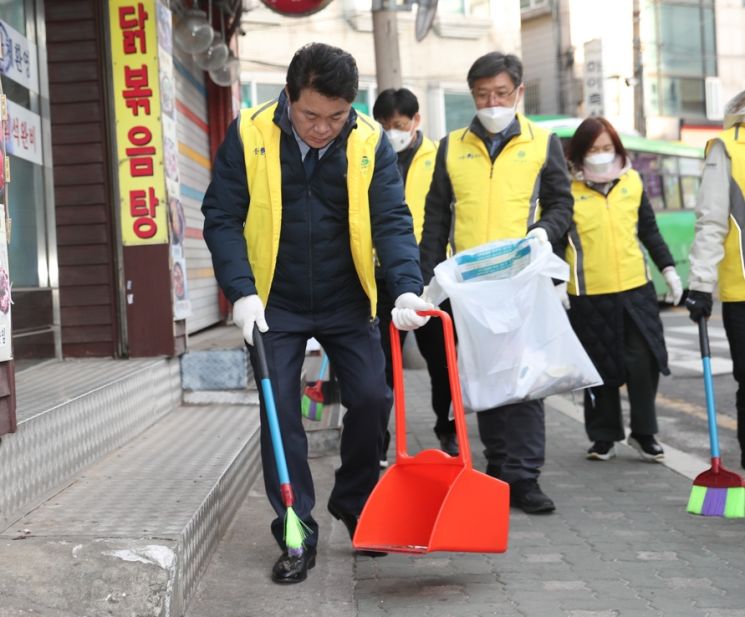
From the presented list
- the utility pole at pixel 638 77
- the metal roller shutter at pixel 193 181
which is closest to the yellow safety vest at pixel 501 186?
the metal roller shutter at pixel 193 181

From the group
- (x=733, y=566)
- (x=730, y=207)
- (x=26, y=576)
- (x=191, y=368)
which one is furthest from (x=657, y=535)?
(x=191, y=368)

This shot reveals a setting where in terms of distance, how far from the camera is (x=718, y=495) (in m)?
4.47

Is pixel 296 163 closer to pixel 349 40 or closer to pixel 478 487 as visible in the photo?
pixel 478 487

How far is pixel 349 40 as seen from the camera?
2483cm

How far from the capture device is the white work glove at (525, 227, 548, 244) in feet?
16.1

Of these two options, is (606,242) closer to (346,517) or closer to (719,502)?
(719,502)

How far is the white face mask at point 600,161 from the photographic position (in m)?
6.15

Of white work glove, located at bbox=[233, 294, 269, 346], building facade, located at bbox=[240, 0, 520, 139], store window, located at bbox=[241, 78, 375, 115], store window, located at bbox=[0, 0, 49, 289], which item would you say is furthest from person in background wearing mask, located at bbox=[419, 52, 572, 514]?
building facade, located at bbox=[240, 0, 520, 139]

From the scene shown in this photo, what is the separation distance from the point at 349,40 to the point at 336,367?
70.4ft

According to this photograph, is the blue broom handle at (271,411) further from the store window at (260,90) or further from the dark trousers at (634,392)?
the store window at (260,90)

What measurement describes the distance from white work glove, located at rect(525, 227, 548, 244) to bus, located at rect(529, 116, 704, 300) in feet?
53.0

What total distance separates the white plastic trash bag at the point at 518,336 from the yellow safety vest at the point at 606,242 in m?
→ 1.33

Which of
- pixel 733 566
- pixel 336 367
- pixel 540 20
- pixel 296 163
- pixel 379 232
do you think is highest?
pixel 540 20

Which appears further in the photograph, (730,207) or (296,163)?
(730,207)
